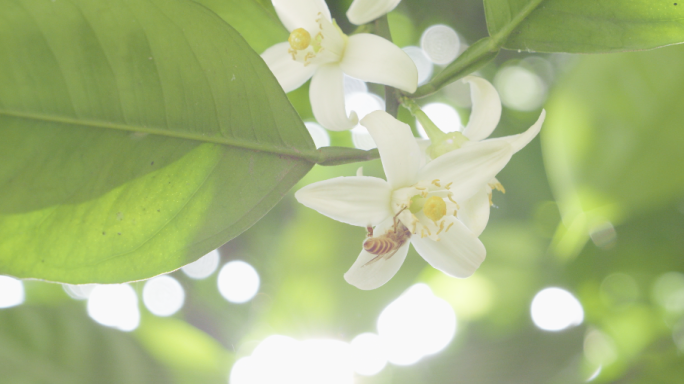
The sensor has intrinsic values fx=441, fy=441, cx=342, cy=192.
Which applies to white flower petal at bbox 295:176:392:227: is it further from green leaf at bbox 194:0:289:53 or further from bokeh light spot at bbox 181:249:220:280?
bokeh light spot at bbox 181:249:220:280

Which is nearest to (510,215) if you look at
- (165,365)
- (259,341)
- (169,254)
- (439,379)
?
(439,379)

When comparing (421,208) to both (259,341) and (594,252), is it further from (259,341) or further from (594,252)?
(259,341)

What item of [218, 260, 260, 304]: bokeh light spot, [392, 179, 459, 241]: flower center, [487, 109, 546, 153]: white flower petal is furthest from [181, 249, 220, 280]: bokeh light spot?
[487, 109, 546, 153]: white flower petal

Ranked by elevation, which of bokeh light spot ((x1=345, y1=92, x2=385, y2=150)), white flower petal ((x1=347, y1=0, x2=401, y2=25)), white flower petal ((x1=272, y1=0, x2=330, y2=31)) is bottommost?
white flower petal ((x1=347, y1=0, x2=401, y2=25))

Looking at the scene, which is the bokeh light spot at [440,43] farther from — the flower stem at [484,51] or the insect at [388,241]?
the insect at [388,241]

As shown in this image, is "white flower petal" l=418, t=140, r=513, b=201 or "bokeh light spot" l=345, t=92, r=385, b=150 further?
"bokeh light spot" l=345, t=92, r=385, b=150

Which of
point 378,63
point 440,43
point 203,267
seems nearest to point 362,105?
point 440,43
